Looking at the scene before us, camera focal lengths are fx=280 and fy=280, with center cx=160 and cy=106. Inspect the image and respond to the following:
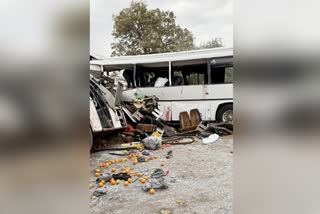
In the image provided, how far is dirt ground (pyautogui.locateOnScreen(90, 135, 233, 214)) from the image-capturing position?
1830mm

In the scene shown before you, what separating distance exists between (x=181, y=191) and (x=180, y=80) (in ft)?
9.84

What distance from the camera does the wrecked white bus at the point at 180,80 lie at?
4.57m

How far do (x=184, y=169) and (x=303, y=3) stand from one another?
238cm

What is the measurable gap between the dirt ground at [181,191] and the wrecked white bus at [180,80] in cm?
157

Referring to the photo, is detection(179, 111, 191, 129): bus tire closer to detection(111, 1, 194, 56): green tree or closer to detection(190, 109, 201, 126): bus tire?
detection(190, 109, 201, 126): bus tire

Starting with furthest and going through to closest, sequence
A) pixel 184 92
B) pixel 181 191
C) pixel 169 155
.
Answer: pixel 184 92 → pixel 169 155 → pixel 181 191

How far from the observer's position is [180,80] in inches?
194

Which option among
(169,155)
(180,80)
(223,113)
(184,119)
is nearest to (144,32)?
(180,80)

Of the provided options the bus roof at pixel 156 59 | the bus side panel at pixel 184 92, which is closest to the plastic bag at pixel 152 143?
the bus side panel at pixel 184 92

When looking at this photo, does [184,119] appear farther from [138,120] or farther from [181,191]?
[181,191]

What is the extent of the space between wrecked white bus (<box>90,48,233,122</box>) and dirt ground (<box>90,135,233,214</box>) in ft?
5.16

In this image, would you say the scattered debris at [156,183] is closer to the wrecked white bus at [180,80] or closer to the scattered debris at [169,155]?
the scattered debris at [169,155]

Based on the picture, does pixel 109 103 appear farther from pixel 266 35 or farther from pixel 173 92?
pixel 266 35

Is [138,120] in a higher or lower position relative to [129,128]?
higher
